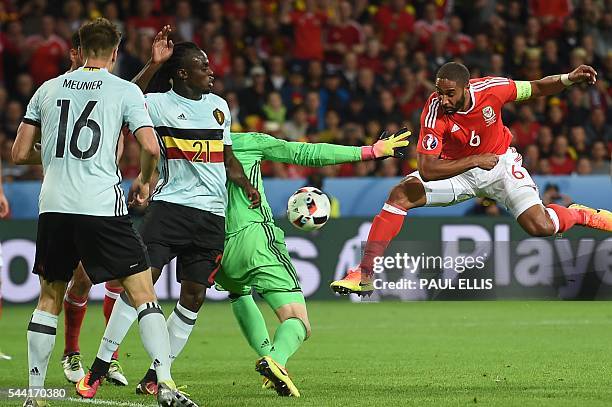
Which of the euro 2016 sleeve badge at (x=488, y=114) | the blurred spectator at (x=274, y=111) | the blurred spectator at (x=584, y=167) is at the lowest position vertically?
the blurred spectator at (x=584, y=167)

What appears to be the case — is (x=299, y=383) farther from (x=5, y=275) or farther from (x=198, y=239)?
(x=5, y=275)

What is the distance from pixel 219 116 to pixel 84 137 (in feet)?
4.22

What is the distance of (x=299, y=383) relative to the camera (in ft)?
26.5

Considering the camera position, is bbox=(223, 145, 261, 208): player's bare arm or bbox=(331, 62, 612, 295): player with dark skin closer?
bbox=(223, 145, 261, 208): player's bare arm

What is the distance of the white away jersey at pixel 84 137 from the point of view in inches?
253

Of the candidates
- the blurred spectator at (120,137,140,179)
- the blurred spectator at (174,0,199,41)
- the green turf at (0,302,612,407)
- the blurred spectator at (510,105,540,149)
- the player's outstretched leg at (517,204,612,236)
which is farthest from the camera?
the blurred spectator at (174,0,199,41)

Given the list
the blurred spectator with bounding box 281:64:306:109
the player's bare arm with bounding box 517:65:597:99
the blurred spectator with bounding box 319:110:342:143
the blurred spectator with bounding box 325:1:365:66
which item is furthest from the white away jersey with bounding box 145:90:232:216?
the blurred spectator with bounding box 325:1:365:66

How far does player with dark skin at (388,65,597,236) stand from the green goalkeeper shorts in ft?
5.65

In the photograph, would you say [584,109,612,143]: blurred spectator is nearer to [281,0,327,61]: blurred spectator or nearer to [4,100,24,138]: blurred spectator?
[281,0,327,61]: blurred spectator

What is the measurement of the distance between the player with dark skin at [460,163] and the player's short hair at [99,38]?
2993 mm

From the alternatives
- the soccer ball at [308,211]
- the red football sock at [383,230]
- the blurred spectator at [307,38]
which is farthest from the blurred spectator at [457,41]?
the soccer ball at [308,211]

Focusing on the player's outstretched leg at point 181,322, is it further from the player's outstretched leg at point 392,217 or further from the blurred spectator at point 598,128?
the blurred spectator at point 598,128

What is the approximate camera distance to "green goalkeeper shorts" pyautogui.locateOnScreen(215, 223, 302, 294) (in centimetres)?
754

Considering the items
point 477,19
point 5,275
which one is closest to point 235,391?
point 5,275
